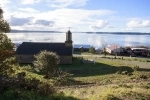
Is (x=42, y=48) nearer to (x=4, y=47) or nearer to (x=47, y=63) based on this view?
(x=47, y=63)

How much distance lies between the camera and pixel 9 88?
15.4 metres

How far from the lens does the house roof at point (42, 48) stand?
55.5 metres

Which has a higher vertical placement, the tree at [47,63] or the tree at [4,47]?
the tree at [4,47]

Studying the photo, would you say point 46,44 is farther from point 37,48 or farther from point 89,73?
point 89,73

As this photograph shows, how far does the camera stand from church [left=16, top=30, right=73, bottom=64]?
5466cm

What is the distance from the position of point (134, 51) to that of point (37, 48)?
97.8 ft

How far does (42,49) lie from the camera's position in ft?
185

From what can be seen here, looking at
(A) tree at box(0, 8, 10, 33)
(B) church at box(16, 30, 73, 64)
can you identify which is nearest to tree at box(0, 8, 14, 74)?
(A) tree at box(0, 8, 10, 33)

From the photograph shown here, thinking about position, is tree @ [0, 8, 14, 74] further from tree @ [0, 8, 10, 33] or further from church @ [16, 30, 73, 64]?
church @ [16, 30, 73, 64]

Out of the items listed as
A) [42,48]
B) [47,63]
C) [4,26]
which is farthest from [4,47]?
[42,48]

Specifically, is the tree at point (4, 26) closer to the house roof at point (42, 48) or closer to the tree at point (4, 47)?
the tree at point (4, 47)

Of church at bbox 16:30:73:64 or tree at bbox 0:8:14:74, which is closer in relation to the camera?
tree at bbox 0:8:14:74

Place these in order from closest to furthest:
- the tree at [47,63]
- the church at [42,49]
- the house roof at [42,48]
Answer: the tree at [47,63] < the church at [42,49] < the house roof at [42,48]

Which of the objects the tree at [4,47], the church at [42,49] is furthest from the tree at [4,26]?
the church at [42,49]
